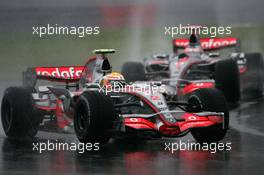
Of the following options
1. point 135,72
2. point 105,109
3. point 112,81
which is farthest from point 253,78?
point 105,109

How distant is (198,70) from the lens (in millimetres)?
20859

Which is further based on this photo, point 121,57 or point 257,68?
point 121,57

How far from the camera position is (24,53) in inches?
984

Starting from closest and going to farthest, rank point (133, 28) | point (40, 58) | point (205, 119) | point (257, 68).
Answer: point (205, 119), point (257, 68), point (40, 58), point (133, 28)

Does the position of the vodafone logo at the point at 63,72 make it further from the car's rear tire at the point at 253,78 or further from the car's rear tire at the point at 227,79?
the car's rear tire at the point at 253,78

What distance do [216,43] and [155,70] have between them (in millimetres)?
1660

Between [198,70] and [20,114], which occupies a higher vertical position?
[198,70]

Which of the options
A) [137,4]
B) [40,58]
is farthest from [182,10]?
[40,58]

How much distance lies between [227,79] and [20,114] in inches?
215

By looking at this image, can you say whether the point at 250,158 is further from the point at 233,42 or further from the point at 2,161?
the point at 233,42

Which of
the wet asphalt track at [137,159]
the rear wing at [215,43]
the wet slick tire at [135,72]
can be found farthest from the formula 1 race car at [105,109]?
the rear wing at [215,43]

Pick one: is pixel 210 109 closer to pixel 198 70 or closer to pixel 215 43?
pixel 198 70

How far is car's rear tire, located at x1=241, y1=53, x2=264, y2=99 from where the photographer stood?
2123 cm

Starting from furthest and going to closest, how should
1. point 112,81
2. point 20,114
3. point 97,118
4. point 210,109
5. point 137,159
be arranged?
1. point 20,114
2. point 112,81
3. point 210,109
4. point 97,118
5. point 137,159
